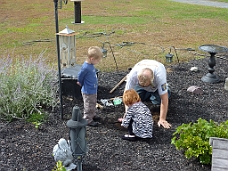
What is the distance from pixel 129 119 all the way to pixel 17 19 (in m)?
11.1

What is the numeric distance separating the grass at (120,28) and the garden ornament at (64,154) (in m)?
3.80

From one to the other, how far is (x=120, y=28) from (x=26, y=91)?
7975 mm

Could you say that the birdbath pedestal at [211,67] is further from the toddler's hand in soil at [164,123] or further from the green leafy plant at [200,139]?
the green leafy plant at [200,139]

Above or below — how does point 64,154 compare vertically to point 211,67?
below

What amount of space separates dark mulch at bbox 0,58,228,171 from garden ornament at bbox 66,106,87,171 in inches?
13.8

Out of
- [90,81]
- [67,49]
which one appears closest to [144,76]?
[90,81]

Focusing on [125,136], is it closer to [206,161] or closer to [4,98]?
[206,161]

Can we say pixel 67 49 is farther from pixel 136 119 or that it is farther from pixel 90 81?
pixel 136 119

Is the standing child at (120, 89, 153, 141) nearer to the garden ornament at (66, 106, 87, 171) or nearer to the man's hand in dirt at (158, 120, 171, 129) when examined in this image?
the man's hand in dirt at (158, 120, 171, 129)

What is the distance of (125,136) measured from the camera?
4.51m

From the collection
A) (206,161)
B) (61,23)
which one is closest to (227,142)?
(206,161)

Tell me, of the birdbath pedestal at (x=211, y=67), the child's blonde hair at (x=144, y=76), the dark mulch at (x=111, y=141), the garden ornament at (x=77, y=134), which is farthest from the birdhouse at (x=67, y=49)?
the garden ornament at (x=77, y=134)

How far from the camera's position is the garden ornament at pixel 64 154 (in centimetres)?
376

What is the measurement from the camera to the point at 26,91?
5164mm
